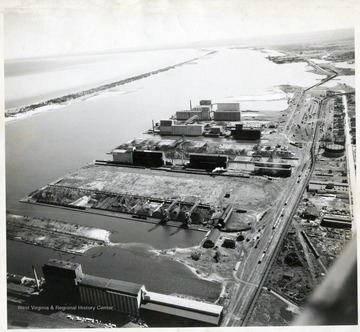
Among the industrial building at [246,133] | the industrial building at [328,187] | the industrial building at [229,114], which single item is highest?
the industrial building at [229,114]

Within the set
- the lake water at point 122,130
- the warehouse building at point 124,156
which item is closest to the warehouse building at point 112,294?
the lake water at point 122,130

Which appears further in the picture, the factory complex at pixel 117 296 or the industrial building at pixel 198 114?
the industrial building at pixel 198 114

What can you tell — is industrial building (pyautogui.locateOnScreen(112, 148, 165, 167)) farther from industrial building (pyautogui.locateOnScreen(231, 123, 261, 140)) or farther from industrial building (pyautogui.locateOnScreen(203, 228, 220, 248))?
industrial building (pyautogui.locateOnScreen(203, 228, 220, 248))

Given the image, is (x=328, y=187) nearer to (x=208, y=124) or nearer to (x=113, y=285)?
(x=113, y=285)

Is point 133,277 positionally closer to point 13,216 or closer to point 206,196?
point 206,196

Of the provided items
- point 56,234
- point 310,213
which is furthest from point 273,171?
point 56,234

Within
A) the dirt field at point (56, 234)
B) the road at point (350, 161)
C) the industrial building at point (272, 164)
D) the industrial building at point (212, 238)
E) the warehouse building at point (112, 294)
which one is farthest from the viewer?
the industrial building at point (272, 164)

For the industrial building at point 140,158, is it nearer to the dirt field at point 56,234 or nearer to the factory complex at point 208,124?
the factory complex at point 208,124
